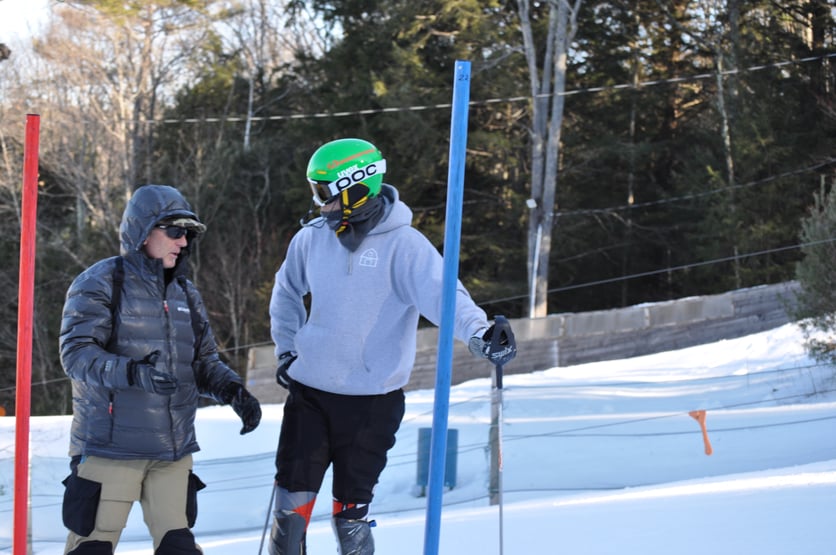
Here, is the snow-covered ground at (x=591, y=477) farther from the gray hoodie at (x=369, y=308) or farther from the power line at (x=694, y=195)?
the power line at (x=694, y=195)

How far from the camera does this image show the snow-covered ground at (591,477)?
14.6 feet

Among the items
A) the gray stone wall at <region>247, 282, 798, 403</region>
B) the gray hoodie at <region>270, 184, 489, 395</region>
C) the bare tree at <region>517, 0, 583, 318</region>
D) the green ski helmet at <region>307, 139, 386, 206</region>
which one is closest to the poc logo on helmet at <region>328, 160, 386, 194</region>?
the green ski helmet at <region>307, 139, 386, 206</region>

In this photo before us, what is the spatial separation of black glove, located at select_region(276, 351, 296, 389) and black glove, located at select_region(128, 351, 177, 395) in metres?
0.59

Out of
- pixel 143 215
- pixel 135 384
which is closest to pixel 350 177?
pixel 143 215

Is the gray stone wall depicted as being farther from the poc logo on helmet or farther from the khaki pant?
the khaki pant

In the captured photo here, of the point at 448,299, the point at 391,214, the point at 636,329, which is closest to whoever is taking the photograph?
the point at 448,299

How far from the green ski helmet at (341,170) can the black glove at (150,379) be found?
881mm

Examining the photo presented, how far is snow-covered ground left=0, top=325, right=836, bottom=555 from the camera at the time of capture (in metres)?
4.46

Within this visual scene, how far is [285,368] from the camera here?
12.1ft

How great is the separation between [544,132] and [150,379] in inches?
834

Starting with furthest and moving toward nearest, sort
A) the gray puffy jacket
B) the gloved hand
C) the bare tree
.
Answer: the bare tree → the gray puffy jacket → the gloved hand

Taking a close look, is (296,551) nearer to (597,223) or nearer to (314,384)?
(314,384)

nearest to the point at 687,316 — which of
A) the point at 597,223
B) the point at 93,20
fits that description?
the point at 597,223

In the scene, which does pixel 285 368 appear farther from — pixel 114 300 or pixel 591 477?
pixel 591 477
